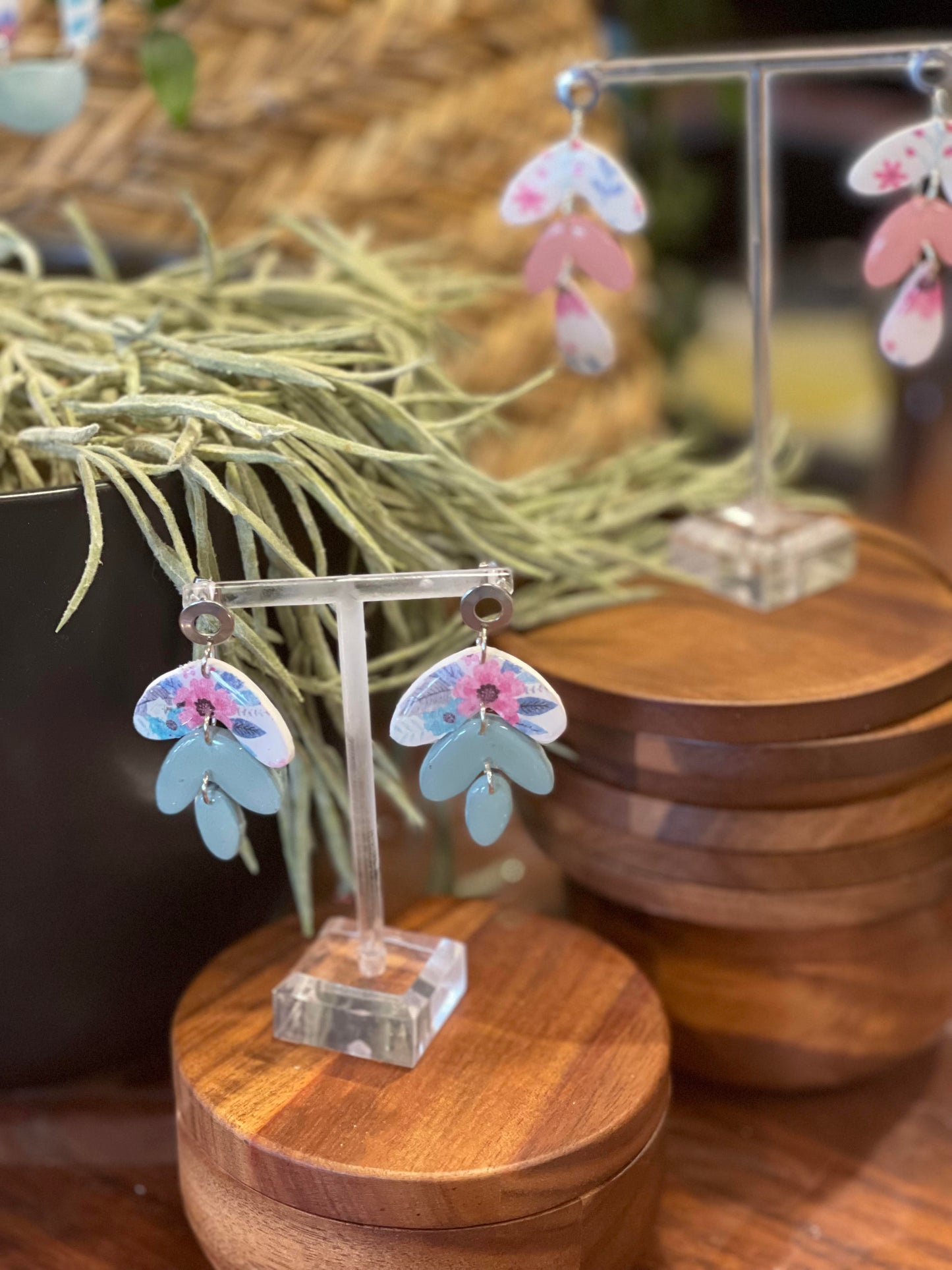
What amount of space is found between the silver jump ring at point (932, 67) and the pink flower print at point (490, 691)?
28cm

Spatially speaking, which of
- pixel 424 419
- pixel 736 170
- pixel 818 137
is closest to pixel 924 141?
pixel 424 419

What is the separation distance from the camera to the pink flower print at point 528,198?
1.80 ft

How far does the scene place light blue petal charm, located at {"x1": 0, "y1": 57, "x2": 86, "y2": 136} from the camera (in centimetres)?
61

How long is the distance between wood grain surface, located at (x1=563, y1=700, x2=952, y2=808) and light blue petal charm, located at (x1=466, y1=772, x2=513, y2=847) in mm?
89

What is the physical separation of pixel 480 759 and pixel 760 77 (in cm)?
31

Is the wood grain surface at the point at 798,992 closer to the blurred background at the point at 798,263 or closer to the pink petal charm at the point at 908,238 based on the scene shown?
the pink petal charm at the point at 908,238

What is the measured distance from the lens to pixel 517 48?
2.92 feet

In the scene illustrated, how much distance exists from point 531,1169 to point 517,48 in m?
0.73

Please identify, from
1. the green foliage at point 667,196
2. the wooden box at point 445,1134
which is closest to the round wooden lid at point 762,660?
the wooden box at point 445,1134

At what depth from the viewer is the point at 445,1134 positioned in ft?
1.36

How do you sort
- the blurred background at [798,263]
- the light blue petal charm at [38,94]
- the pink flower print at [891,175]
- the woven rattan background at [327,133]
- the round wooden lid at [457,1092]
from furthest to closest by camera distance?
the blurred background at [798,263] < the woven rattan background at [327,133] < the light blue petal charm at [38,94] < the pink flower print at [891,175] < the round wooden lid at [457,1092]

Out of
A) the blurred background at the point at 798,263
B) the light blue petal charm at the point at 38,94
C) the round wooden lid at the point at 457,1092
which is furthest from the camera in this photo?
the blurred background at the point at 798,263

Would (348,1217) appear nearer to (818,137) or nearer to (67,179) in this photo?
(67,179)

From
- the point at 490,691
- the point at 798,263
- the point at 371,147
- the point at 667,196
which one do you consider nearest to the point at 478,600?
the point at 490,691
